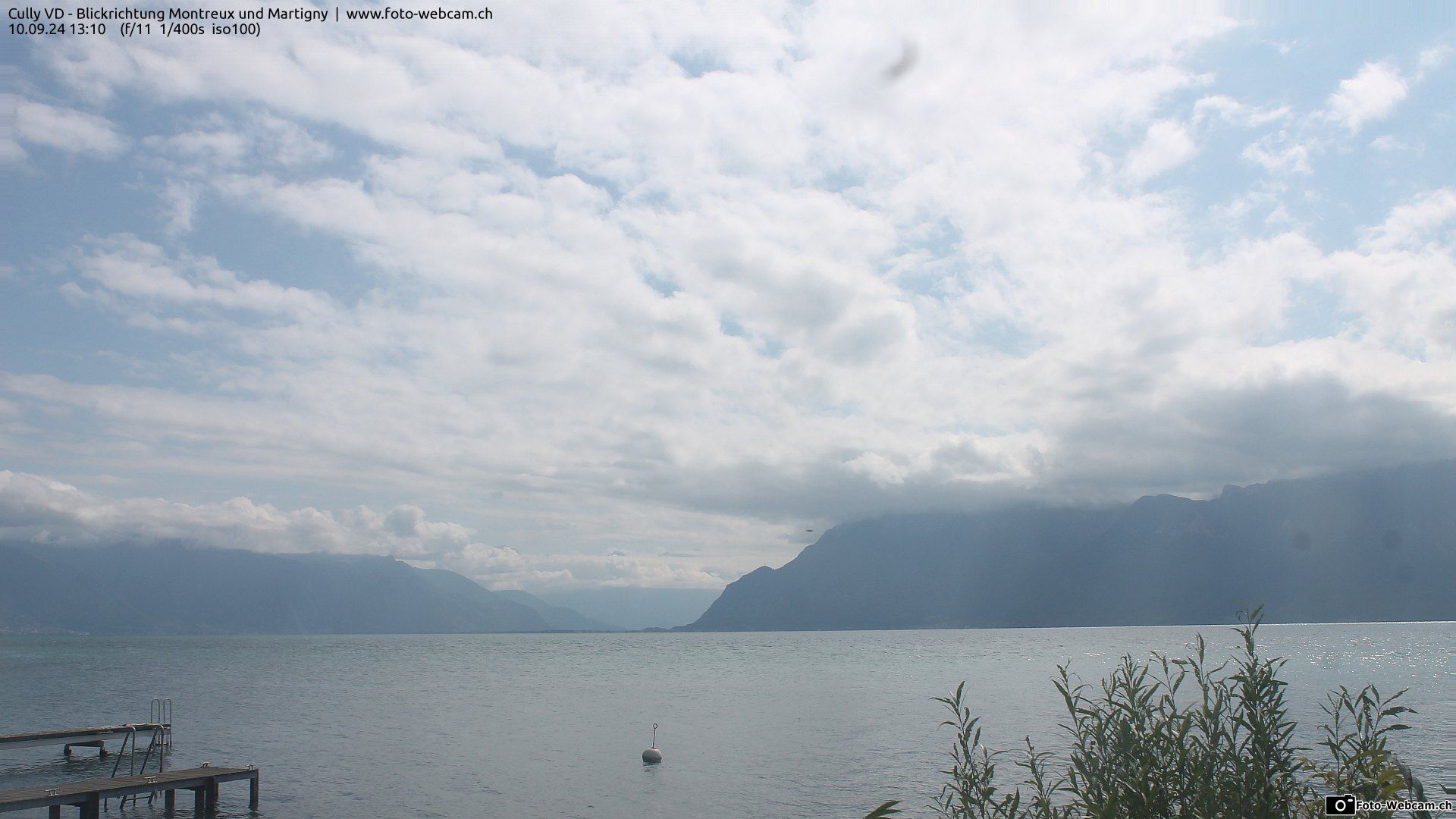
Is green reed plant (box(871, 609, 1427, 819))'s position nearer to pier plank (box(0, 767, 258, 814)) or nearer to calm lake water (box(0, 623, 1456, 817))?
calm lake water (box(0, 623, 1456, 817))

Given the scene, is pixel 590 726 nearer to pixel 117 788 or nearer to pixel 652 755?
pixel 652 755

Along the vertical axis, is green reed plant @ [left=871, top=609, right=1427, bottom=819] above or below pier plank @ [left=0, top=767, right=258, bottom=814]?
above

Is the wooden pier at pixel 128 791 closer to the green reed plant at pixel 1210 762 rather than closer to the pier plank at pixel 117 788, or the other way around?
the pier plank at pixel 117 788

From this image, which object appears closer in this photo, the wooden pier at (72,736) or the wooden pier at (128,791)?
the wooden pier at (128,791)

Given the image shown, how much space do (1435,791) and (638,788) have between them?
106 feet

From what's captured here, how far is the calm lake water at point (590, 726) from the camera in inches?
1506

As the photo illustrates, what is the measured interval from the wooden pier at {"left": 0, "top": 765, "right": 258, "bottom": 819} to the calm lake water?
0.95 metres

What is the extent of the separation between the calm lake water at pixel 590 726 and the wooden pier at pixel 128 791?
946mm

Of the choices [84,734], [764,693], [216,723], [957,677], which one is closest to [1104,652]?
[957,677]

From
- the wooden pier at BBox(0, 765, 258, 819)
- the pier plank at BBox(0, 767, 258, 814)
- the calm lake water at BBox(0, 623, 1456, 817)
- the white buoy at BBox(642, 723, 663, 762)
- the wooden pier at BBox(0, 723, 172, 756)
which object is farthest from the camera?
the white buoy at BBox(642, 723, 663, 762)

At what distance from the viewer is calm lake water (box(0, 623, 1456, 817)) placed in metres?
38.2

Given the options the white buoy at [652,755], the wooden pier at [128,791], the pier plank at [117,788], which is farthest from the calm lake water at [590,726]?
the pier plank at [117,788]

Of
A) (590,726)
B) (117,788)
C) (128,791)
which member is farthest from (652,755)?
(117,788)

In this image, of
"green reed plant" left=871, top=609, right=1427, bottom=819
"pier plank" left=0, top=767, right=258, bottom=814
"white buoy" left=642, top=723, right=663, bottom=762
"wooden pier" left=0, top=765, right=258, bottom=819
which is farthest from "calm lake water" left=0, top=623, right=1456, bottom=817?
"green reed plant" left=871, top=609, right=1427, bottom=819
